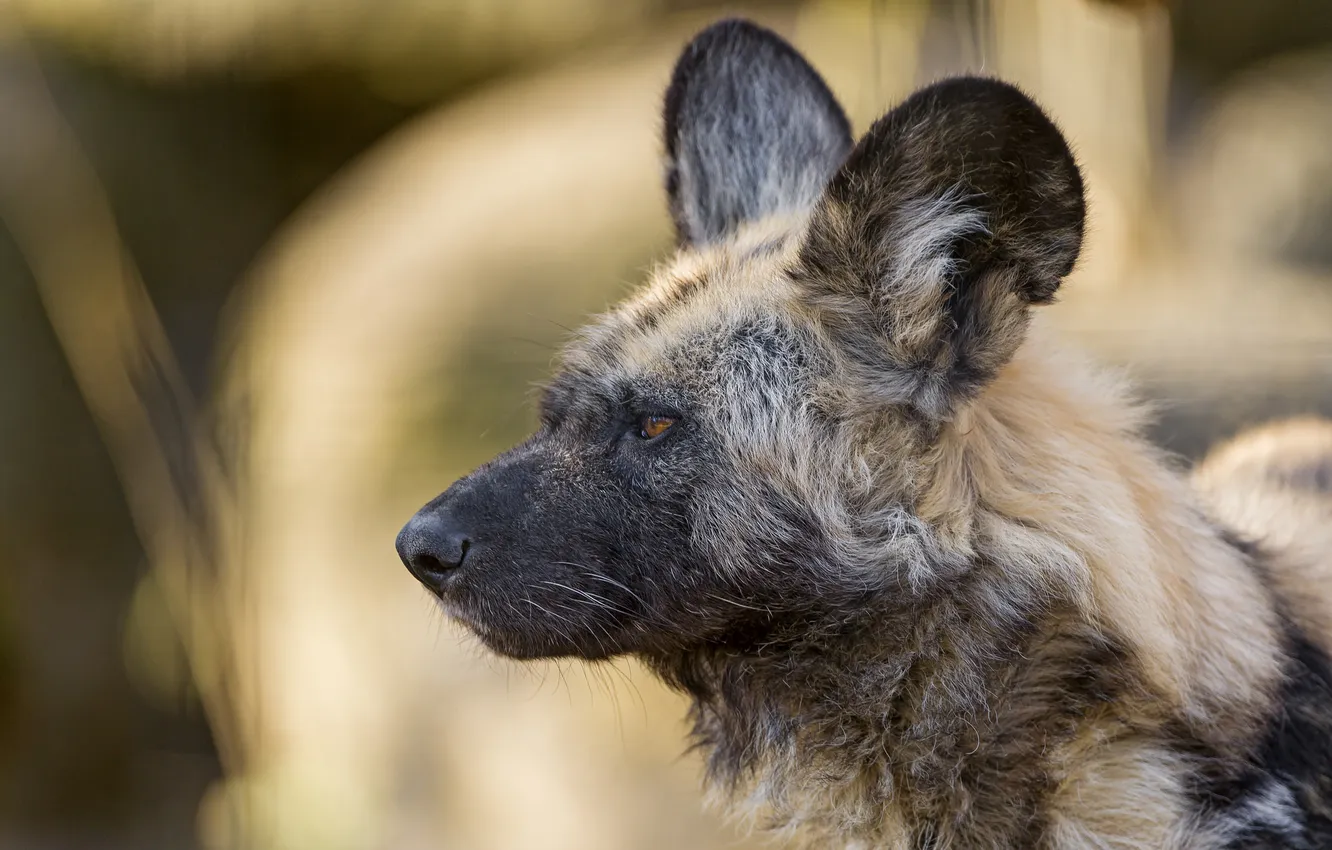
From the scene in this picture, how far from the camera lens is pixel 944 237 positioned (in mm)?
2223

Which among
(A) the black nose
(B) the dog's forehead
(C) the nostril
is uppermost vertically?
(B) the dog's forehead

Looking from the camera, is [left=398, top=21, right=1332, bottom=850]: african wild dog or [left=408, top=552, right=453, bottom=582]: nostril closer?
[left=398, top=21, right=1332, bottom=850]: african wild dog

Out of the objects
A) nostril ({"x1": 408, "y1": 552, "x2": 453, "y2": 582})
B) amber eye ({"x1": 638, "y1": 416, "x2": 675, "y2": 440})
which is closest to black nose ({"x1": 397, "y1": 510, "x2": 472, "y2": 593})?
nostril ({"x1": 408, "y1": 552, "x2": 453, "y2": 582})

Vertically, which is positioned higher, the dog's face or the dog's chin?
the dog's face

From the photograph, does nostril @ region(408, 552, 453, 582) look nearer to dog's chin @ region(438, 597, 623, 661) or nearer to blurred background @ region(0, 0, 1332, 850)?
dog's chin @ region(438, 597, 623, 661)

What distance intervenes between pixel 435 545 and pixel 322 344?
363 centimetres

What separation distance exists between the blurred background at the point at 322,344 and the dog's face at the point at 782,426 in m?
2.64

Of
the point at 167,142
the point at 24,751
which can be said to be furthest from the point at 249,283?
the point at 24,751

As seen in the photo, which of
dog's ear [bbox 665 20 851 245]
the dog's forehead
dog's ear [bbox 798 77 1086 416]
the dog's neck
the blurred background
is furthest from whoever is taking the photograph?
the blurred background

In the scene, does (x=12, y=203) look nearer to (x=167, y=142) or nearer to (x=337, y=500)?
(x=167, y=142)

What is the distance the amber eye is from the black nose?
1.33ft

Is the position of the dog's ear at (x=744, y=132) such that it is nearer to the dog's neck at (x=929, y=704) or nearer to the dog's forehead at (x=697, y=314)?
the dog's forehead at (x=697, y=314)

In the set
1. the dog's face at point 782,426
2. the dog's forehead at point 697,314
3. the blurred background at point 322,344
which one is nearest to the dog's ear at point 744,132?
the dog's forehead at point 697,314

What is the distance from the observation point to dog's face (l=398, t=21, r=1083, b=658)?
218 cm
